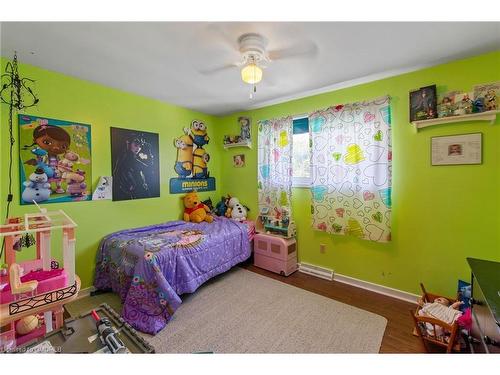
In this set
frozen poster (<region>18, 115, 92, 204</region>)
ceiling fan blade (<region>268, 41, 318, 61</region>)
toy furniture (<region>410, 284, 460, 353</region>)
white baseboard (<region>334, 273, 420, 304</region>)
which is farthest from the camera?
white baseboard (<region>334, 273, 420, 304</region>)

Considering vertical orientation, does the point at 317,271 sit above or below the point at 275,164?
below

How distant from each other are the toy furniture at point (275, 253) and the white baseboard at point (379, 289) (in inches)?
23.0

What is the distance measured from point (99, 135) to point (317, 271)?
10.2 ft

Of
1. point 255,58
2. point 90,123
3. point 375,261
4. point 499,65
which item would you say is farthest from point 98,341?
point 499,65

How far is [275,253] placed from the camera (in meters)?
2.88

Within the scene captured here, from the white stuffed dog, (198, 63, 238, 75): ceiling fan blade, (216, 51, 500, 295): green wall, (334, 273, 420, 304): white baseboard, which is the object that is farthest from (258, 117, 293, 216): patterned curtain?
(198, 63, 238, 75): ceiling fan blade

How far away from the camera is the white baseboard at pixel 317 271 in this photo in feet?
8.97

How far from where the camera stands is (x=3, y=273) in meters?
0.90

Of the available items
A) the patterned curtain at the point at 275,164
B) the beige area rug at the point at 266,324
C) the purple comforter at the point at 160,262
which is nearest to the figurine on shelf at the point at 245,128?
the patterned curtain at the point at 275,164

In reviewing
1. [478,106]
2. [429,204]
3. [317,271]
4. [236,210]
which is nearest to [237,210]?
[236,210]

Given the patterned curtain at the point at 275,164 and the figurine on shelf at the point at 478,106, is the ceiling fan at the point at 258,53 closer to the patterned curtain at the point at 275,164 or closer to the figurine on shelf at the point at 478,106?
the patterned curtain at the point at 275,164

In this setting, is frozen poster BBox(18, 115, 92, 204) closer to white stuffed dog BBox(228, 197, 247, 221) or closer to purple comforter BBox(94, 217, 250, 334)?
purple comforter BBox(94, 217, 250, 334)

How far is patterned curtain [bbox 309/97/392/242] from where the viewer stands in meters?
2.28

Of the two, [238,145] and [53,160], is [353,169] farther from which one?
[53,160]
